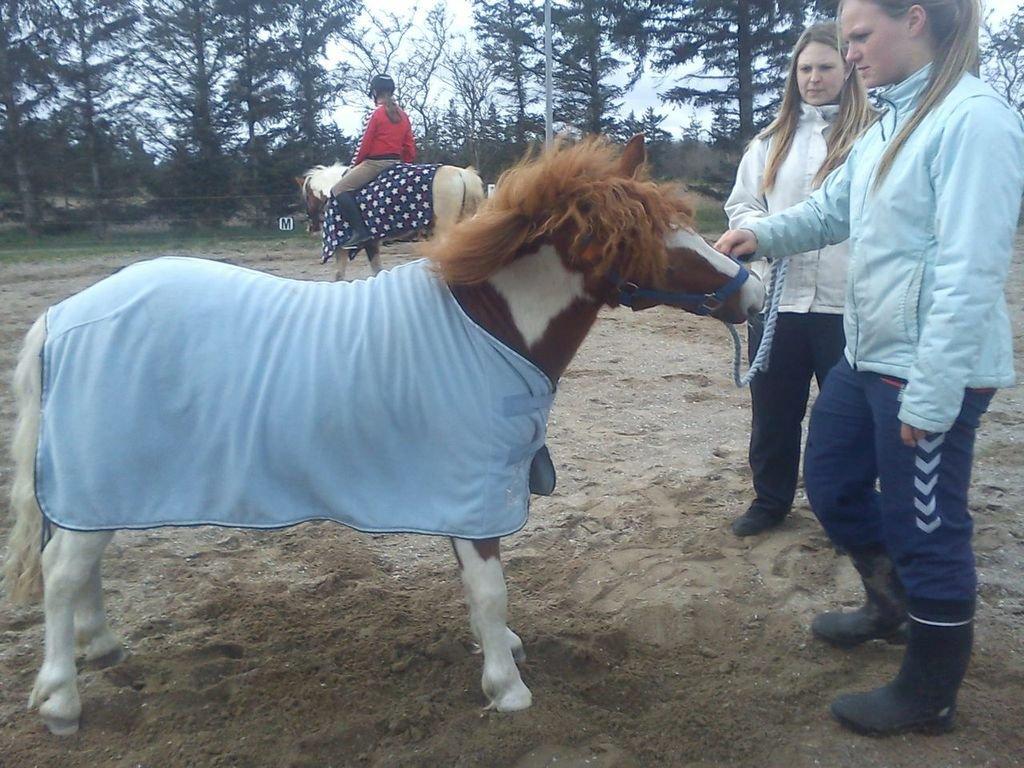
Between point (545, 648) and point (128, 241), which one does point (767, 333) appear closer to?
point (545, 648)

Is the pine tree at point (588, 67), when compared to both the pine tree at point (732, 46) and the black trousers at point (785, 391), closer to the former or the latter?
the pine tree at point (732, 46)

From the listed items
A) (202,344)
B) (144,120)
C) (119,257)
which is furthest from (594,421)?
(144,120)

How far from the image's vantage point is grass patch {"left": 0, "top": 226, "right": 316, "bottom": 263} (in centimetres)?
1542

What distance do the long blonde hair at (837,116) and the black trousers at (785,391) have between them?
54cm

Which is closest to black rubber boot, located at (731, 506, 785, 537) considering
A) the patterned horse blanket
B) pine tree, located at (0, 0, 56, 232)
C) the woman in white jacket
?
the woman in white jacket

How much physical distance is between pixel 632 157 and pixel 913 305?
83 cm

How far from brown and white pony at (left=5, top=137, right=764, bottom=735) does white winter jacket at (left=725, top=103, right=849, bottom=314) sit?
35.2 inches

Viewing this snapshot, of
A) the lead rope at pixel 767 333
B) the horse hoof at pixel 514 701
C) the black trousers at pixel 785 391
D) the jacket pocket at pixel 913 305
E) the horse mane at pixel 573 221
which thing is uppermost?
the horse mane at pixel 573 221

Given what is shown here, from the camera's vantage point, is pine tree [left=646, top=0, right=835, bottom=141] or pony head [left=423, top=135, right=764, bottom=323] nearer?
pony head [left=423, top=135, right=764, bottom=323]

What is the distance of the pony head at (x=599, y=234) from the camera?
216 centimetres

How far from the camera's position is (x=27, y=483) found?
93.3 inches

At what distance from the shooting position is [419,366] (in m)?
2.19

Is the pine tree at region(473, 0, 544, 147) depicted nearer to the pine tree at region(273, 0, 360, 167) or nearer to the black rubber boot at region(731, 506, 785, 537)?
the pine tree at region(273, 0, 360, 167)

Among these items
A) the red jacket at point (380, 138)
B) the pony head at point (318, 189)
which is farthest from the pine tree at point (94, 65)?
the red jacket at point (380, 138)
